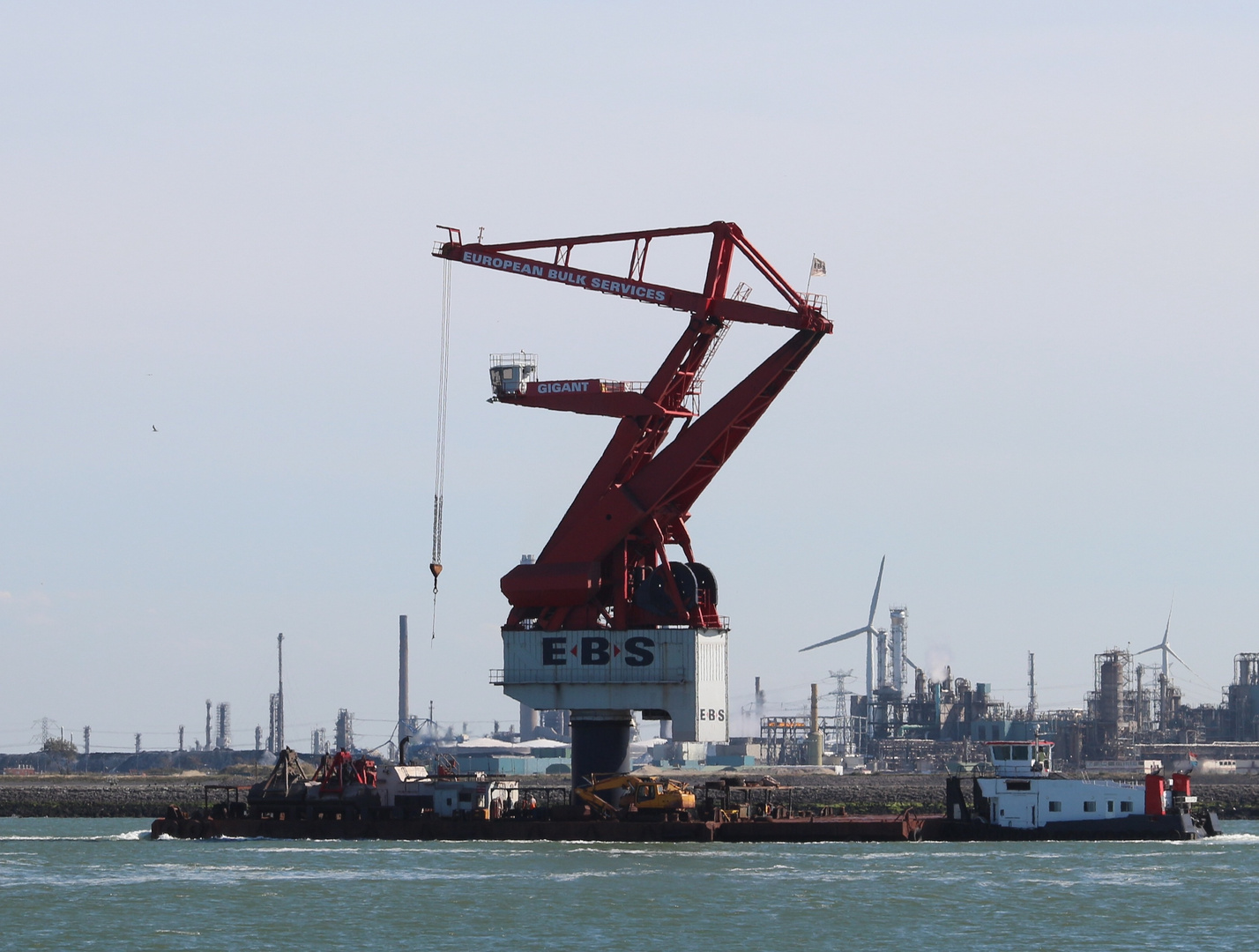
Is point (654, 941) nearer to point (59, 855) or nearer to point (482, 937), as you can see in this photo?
point (482, 937)

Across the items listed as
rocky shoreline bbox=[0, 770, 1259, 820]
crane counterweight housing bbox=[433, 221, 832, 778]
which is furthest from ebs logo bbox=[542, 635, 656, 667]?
rocky shoreline bbox=[0, 770, 1259, 820]

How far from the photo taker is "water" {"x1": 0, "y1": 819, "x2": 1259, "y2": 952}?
170 ft

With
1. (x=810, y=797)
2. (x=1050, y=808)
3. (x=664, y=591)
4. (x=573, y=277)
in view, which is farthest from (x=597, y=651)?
(x=810, y=797)

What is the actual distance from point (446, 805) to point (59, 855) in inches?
627

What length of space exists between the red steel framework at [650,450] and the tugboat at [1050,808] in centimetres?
1308

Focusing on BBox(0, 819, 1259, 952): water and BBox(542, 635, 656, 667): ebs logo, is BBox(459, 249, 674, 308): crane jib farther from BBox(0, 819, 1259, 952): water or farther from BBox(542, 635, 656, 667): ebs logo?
BBox(0, 819, 1259, 952): water

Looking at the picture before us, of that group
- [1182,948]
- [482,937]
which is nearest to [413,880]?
[482,937]

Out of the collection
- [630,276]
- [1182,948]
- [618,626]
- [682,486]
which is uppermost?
[630,276]

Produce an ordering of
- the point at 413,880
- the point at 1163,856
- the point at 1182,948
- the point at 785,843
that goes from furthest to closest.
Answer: the point at 785,843, the point at 1163,856, the point at 413,880, the point at 1182,948

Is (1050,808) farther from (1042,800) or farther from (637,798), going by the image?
(637,798)

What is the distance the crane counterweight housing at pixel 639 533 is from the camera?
7581 centimetres

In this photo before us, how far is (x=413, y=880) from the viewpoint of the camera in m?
63.5

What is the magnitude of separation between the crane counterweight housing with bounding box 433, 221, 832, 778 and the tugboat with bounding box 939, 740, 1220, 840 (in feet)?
35.3

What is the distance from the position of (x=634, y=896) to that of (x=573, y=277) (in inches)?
1104
